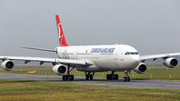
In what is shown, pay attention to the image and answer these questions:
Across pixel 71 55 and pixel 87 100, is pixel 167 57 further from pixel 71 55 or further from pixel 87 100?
pixel 87 100

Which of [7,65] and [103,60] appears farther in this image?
[103,60]

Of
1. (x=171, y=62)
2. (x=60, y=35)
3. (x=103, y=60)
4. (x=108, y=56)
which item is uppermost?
(x=60, y=35)

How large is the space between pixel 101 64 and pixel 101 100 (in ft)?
72.6

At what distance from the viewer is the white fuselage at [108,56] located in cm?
3691

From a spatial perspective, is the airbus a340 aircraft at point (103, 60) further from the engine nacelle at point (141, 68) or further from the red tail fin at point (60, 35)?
the red tail fin at point (60, 35)

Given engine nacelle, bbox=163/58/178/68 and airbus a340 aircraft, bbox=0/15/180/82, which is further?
engine nacelle, bbox=163/58/178/68

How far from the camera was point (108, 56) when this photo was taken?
131ft

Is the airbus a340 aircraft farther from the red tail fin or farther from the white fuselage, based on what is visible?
the red tail fin

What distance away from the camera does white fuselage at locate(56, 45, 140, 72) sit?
36.9 metres

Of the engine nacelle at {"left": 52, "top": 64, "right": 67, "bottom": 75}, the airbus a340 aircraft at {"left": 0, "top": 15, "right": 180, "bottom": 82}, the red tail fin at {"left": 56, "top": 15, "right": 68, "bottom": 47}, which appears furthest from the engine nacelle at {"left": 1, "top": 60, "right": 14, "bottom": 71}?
the red tail fin at {"left": 56, "top": 15, "right": 68, "bottom": 47}

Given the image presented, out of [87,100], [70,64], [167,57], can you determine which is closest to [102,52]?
[70,64]

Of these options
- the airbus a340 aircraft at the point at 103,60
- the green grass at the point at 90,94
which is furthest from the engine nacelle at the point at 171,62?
the green grass at the point at 90,94

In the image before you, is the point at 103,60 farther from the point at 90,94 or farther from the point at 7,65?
the point at 90,94

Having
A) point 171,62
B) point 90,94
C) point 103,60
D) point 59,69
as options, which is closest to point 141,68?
point 171,62
